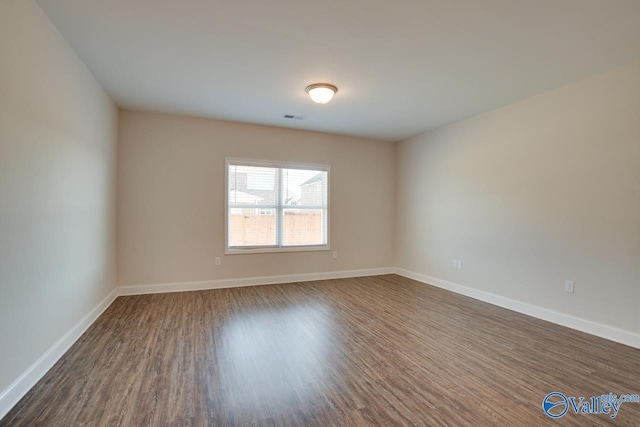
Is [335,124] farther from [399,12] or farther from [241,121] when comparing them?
[399,12]

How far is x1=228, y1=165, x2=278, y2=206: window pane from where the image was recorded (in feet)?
15.8

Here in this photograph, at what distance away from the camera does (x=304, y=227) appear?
534 centimetres

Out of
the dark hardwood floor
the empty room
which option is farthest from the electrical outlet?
the dark hardwood floor

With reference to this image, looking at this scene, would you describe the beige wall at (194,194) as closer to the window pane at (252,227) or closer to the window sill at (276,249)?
the window sill at (276,249)

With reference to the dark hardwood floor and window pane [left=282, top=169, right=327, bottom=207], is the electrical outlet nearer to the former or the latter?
the dark hardwood floor

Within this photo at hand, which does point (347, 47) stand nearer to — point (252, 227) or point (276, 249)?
point (252, 227)

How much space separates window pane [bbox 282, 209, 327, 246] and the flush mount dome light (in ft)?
7.43

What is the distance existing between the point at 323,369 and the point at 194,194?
131 inches

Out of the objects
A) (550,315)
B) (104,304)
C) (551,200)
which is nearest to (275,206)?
(104,304)

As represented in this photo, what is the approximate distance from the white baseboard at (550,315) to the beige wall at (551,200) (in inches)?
2.4

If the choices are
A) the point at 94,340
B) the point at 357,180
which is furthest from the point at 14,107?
the point at 357,180

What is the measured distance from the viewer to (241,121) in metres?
4.72

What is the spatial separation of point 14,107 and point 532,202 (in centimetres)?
477

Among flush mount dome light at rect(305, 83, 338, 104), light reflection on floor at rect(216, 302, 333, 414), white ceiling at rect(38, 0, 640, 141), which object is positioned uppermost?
white ceiling at rect(38, 0, 640, 141)
